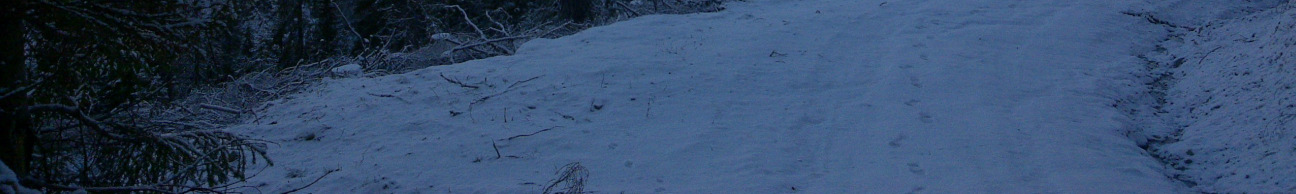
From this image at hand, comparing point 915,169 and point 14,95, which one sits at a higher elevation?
point 14,95

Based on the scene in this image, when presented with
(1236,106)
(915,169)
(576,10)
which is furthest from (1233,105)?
(576,10)

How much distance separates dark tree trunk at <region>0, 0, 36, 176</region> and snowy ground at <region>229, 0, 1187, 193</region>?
2.59 m

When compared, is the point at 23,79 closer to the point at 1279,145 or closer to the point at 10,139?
the point at 10,139

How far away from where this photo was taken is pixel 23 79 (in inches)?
157

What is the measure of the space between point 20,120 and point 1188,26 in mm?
13106

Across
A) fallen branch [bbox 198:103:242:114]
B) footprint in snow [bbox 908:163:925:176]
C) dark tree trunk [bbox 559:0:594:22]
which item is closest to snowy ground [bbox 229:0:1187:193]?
footprint in snow [bbox 908:163:925:176]

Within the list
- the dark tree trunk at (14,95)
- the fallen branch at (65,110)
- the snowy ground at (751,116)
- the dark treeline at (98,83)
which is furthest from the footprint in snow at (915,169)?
the dark tree trunk at (14,95)

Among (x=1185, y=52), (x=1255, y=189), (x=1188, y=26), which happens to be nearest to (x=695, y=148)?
(x=1255, y=189)

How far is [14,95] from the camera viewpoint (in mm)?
3984

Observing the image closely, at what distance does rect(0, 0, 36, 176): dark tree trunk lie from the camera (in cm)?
383

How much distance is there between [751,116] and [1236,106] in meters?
4.32

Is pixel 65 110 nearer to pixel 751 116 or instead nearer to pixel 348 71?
pixel 751 116

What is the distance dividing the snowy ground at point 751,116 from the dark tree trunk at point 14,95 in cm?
259

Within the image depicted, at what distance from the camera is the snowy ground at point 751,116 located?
22.0 feet
